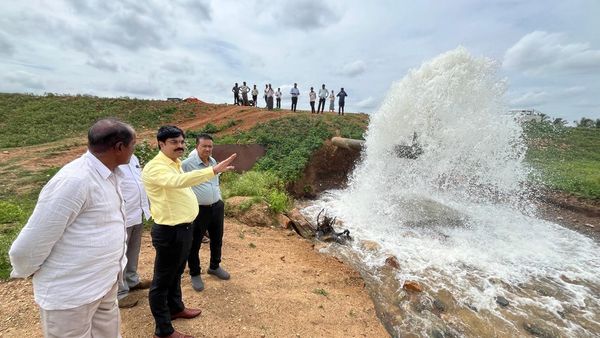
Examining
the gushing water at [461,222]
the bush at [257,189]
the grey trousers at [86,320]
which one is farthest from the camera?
the bush at [257,189]

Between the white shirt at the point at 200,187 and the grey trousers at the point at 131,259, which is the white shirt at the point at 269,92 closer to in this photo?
the white shirt at the point at 200,187

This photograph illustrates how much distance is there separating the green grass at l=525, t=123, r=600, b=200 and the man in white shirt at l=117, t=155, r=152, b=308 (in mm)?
12963

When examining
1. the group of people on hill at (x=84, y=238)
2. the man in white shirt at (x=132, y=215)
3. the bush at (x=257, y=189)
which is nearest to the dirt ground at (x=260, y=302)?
the man in white shirt at (x=132, y=215)

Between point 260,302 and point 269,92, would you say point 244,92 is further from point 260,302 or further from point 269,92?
point 260,302

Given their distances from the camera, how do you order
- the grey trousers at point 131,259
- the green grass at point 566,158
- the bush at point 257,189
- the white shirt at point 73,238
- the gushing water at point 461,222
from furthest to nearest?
the green grass at point 566,158 < the bush at point 257,189 < the gushing water at point 461,222 < the grey trousers at point 131,259 < the white shirt at point 73,238

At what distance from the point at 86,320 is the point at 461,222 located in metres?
8.70

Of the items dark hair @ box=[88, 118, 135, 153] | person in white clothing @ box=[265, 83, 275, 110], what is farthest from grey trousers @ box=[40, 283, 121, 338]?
person in white clothing @ box=[265, 83, 275, 110]

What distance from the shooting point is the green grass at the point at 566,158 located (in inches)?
458

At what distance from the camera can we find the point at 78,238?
183 centimetres

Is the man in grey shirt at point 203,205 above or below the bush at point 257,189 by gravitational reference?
above

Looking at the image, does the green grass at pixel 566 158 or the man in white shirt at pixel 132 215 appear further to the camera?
the green grass at pixel 566 158

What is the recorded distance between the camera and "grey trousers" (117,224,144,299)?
3682 mm

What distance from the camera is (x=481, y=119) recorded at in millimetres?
8969

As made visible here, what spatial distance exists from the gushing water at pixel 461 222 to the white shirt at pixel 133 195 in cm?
347
